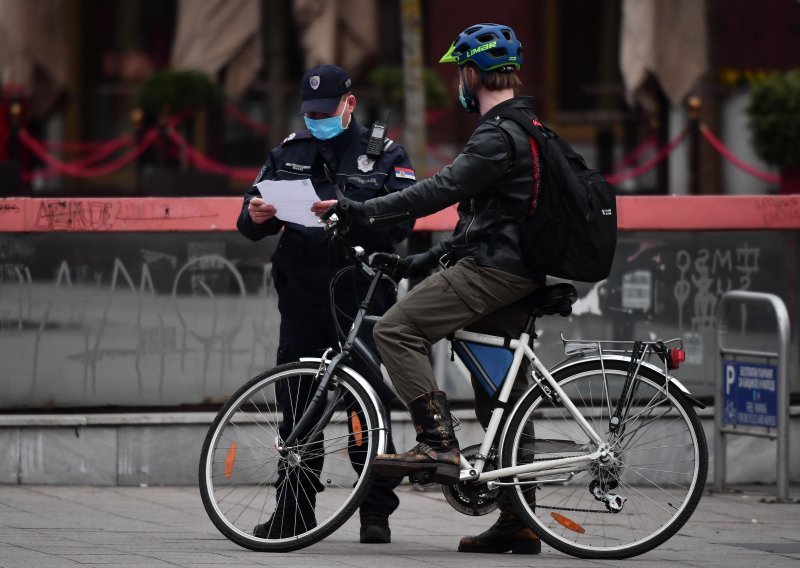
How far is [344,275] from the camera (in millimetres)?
6152

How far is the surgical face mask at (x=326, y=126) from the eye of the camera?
6062mm

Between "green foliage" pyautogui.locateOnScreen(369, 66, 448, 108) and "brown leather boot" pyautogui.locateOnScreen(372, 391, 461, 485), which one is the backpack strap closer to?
"brown leather boot" pyautogui.locateOnScreen(372, 391, 461, 485)

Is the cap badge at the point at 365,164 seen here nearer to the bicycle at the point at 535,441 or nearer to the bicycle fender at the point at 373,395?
Result: the bicycle at the point at 535,441

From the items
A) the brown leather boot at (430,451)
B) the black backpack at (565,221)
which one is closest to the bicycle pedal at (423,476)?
the brown leather boot at (430,451)

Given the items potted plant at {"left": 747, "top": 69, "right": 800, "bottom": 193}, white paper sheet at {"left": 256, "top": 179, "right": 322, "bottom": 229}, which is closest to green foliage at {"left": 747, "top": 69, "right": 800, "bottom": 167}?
potted plant at {"left": 747, "top": 69, "right": 800, "bottom": 193}

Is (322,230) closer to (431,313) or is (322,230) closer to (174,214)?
(431,313)

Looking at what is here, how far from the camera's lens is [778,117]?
12648 mm

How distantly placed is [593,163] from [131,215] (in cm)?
882

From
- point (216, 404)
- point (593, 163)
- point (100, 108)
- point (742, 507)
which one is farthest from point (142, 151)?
point (742, 507)

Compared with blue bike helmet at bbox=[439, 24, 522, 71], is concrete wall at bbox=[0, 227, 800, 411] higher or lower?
lower

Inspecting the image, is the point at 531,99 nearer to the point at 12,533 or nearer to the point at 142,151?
the point at 12,533

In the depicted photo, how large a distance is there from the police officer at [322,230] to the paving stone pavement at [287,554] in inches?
13.2

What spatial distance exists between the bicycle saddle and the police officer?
64 cm

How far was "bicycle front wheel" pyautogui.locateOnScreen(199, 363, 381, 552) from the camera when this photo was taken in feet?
18.9
